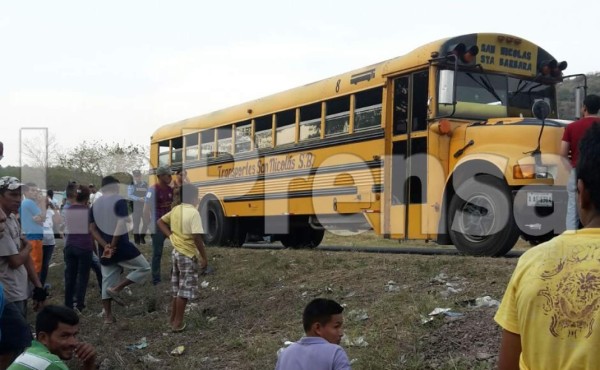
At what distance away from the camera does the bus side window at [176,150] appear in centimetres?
1579

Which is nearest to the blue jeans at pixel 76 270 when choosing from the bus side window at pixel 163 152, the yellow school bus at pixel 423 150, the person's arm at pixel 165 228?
the person's arm at pixel 165 228

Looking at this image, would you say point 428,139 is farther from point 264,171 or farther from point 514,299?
point 514,299

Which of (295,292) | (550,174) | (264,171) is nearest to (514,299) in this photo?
(295,292)

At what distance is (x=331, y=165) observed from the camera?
1111 centimetres

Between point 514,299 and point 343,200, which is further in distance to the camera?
point 343,200

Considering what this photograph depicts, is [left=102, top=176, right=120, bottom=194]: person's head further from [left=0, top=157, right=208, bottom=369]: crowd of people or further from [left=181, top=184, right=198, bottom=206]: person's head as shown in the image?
[left=181, top=184, right=198, bottom=206]: person's head

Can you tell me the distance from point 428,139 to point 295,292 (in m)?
2.93

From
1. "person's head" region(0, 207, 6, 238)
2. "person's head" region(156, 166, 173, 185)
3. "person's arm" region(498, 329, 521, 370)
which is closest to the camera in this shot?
"person's arm" region(498, 329, 521, 370)

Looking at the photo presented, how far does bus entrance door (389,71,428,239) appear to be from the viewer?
9.39m

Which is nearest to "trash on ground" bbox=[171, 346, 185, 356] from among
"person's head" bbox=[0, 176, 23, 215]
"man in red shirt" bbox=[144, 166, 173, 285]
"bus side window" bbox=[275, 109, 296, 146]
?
"person's head" bbox=[0, 176, 23, 215]

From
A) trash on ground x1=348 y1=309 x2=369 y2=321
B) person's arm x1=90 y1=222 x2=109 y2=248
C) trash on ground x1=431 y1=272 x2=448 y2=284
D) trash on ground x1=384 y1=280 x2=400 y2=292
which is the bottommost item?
trash on ground x1=348 y1=309 x2=369 y2=321

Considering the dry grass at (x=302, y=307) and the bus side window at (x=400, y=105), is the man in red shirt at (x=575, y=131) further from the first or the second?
the bus side window at (x=400, y=105)

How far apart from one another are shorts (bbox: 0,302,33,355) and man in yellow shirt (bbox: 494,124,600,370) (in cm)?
378

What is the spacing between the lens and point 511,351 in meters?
2.16
